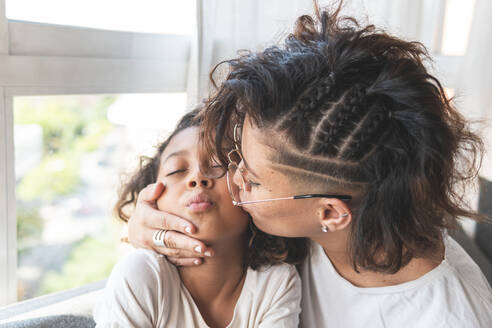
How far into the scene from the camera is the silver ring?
122cm

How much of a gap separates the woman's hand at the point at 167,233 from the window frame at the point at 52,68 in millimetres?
583

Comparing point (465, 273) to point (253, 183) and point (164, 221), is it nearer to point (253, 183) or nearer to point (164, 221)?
point (253, 183)

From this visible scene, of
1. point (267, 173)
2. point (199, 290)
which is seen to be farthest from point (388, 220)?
point (199, 290)

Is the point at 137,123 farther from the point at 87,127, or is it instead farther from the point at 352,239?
the point at 352,239

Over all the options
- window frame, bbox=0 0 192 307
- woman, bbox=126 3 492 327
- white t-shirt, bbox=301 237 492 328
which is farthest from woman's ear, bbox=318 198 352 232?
window frame, bbox=0 0 192 307

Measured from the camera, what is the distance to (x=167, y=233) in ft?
4.00

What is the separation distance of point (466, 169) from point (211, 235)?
66 centimetres

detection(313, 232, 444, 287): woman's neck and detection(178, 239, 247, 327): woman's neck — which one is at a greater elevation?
detection(313, 232, 444, 287): woman's neck

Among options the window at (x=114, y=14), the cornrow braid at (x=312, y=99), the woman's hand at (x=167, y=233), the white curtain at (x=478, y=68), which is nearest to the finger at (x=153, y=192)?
the woman's hand at (x=167, y=233)

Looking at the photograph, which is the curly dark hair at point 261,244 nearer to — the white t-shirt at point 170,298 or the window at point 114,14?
the white t-shirt at point 170,298

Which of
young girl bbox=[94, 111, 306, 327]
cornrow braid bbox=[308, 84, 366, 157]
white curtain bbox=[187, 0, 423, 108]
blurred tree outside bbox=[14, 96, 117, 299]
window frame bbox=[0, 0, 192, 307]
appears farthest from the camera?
white curtain bbox=[187, 0, 423, 108]

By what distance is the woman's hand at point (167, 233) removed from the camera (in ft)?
3.91

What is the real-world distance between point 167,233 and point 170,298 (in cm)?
17

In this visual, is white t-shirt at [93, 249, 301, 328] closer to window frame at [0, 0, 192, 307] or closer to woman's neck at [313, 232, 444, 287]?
woman's neck at [313, 232, 444, 287]
